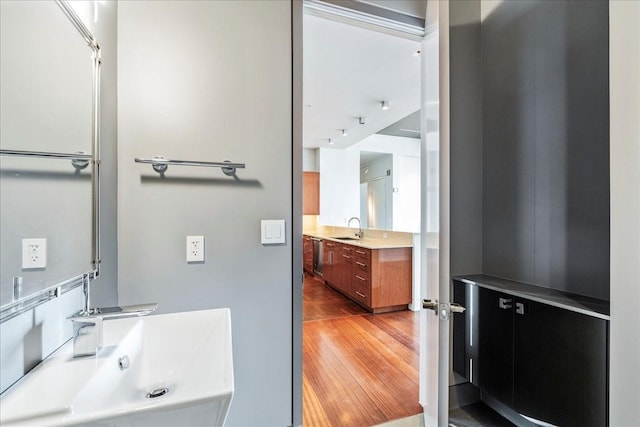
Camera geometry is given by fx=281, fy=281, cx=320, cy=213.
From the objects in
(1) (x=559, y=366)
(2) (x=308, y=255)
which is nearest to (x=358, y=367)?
(1) (x=559, y=366)

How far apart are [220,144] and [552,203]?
5.76ft

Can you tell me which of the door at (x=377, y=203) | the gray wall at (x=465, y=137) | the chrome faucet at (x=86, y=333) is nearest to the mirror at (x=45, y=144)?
the chrome faucet at (x=86, y=333)

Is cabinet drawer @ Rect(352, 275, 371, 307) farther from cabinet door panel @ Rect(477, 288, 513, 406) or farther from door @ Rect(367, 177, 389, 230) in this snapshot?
door @ Rect(367, 177, 389, 230)

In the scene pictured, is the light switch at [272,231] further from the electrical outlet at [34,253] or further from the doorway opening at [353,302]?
the doorway opening at [353,302]

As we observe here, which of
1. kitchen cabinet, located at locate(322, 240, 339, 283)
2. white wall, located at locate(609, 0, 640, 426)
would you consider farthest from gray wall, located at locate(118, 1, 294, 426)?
kitchen cabinet, located at locate(322, 240, 339, 283)

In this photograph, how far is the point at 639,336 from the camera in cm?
87

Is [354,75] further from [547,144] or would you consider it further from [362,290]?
[362,290]

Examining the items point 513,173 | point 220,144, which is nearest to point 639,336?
point 513,173

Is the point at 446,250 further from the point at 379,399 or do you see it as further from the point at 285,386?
the point at 379,399

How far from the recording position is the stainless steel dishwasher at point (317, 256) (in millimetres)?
5605

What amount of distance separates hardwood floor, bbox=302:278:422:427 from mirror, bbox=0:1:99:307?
1.57 meters

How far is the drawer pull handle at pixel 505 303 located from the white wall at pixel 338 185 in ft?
15.7

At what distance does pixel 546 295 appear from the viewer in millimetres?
1388

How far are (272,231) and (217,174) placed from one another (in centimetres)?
38
